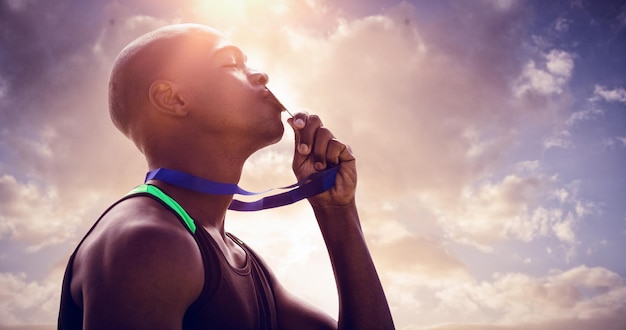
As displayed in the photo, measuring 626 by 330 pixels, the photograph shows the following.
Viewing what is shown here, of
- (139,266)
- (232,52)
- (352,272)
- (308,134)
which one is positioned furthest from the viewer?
(232,52)

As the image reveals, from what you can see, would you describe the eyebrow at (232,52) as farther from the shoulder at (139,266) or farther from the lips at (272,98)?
the shoulder at (139,266)

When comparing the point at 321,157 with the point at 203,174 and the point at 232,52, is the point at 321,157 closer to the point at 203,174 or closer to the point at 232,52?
the point at 203,174

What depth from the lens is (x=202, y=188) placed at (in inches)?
144

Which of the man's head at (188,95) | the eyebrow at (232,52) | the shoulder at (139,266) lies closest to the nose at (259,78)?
the man's head at (188,95)

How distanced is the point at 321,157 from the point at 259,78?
82 cm

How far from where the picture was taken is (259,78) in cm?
409

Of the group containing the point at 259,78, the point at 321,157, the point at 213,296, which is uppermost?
the point at 259,78

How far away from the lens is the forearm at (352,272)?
393 centimetres

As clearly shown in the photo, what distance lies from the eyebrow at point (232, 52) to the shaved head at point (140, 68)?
23cm

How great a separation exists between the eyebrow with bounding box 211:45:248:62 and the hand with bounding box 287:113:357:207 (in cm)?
74

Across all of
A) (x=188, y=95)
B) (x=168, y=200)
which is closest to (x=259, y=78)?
(x=188, y=95)

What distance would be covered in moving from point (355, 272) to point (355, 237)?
297mm

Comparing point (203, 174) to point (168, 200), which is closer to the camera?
point (168, 200)

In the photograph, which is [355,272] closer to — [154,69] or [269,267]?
[269,267]
